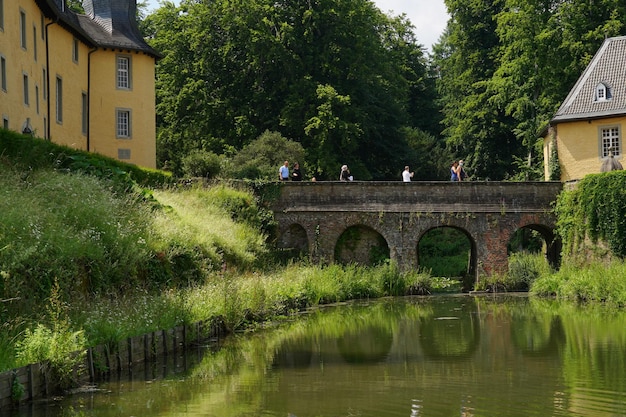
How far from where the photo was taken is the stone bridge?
3600cm

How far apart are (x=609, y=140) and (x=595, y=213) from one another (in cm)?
518

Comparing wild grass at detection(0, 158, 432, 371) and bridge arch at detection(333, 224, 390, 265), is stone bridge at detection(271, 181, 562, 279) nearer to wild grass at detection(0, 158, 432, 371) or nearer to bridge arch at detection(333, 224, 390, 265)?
bridge arch at detection(333, 224, 390, 265)

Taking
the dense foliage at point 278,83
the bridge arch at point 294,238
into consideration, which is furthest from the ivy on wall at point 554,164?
the dense foliage at point 278,83

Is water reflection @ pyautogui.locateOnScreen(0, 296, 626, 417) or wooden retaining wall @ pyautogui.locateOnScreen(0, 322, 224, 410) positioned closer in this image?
wooden retaining wall @ pyautogui.locateOnScreen(0, 322, 224, 410)


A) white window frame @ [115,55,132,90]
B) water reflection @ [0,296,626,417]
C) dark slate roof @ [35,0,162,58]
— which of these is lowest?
water reflection @ [0,296,626,417]

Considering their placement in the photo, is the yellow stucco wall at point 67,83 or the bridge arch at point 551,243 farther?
the bridge arch at point 551,243

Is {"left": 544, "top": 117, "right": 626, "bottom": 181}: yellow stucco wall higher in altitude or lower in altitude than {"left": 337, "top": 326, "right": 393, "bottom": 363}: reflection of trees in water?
higher

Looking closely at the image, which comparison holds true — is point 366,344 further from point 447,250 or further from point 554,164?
point 447,250

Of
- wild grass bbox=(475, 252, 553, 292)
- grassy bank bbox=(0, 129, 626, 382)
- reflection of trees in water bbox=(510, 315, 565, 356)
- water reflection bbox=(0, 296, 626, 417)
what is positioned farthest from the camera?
wild grass bbox=(475, 252, 553, 292)

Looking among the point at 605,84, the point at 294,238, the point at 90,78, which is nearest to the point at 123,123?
the point at 90,78

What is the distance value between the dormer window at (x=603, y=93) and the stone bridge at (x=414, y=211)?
404cm

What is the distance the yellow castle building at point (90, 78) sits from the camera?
32031mm

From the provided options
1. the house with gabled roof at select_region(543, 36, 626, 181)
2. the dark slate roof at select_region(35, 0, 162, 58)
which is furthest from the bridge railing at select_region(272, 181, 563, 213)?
the dark slate roof at select_region(35, 0, 162, 58)

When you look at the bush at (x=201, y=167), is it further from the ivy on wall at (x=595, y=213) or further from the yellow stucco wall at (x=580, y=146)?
the yellow stucco wall at (x=580, y=146)
